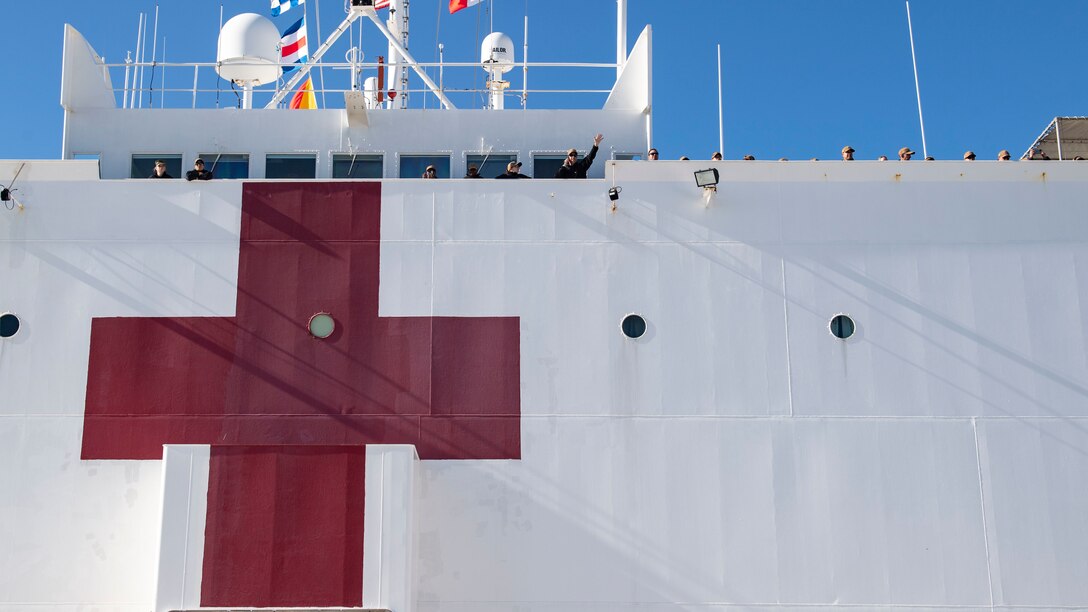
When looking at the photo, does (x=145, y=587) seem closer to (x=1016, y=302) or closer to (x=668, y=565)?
(x=668, y=565)

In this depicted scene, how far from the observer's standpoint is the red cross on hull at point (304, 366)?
9.05m

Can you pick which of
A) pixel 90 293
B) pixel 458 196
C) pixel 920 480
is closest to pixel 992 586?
pixel 920 480

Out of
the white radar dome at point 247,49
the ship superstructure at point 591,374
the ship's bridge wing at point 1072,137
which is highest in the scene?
the white radar dome at point 247,49

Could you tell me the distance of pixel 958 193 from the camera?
966cm

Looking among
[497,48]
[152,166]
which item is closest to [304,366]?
[152,166]

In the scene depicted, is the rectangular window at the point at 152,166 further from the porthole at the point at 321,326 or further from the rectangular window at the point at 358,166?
the porthole at the point at 321,326

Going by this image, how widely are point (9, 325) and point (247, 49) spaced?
4.23 m

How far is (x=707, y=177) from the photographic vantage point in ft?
30.6

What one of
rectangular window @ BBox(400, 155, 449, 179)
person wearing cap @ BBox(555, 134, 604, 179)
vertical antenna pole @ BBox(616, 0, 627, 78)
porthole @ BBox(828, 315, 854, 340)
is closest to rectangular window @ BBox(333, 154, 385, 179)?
rectangular window @ BBox(400, 155, 449, 179)

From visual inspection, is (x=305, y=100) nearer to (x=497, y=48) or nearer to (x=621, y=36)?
(x=497, y=48)

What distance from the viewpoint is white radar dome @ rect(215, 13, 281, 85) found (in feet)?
39.5

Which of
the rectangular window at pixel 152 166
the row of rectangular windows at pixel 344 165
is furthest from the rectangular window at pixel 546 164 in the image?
the rectangular window at pixel 152 166

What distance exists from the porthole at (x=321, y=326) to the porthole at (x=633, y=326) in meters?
2.43

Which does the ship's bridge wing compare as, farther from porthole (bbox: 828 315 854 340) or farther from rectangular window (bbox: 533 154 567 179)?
rectangular window (bbox: 533 154 567 179)
